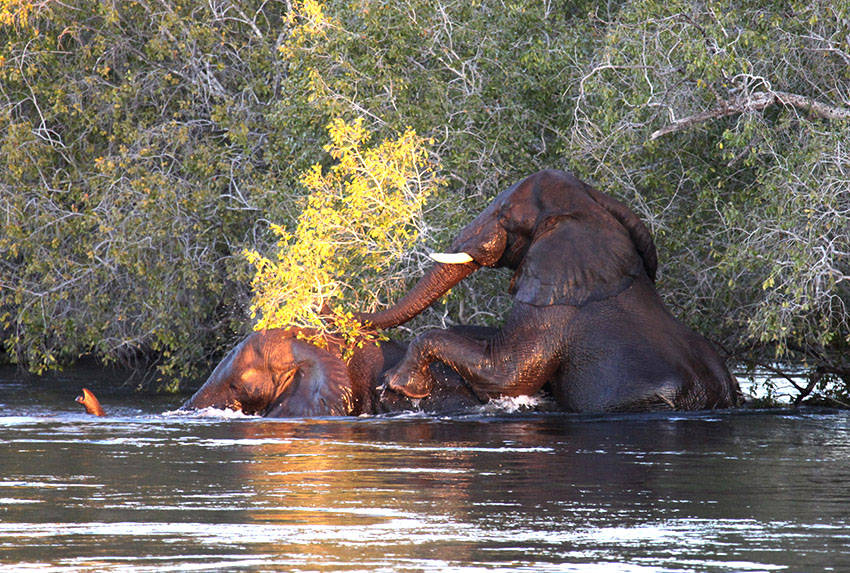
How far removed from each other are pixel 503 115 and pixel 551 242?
8.18 feet

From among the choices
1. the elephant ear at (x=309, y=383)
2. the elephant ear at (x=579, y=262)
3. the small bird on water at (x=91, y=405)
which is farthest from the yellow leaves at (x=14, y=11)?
the elephant ear at (x=579, y=262)

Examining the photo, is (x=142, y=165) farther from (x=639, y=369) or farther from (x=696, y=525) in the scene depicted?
(x=696, y=525)

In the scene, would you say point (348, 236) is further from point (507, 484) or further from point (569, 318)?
point (507, 484)

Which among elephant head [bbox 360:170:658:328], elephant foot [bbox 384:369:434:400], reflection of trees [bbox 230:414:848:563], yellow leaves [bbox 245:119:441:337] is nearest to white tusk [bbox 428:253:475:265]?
elephant head [bbox 360:170:658:328]

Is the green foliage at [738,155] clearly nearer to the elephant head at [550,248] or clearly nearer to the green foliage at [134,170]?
the elephant head at [550,248]

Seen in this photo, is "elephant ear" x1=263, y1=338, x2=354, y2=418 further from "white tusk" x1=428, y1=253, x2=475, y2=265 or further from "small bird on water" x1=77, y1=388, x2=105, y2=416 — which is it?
"small bird on water" x1=77, y1=388, x2=105, y2=416

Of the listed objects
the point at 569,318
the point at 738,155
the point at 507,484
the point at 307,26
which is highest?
the point at 307,26

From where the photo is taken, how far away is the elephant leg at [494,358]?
13.2 meters

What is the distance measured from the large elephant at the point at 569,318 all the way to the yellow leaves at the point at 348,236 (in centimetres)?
52

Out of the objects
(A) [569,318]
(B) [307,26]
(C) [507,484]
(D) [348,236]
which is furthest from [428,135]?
(C) [507,484]

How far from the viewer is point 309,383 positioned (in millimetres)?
13781

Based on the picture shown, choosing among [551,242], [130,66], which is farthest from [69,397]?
[551,242]

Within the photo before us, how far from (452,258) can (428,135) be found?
228 centimetres

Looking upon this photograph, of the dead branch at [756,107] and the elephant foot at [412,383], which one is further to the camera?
the elephant foot at [412,383]
